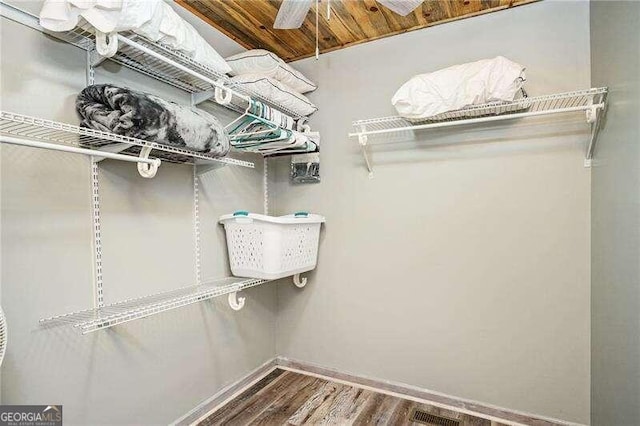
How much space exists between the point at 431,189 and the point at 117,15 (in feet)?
5.55

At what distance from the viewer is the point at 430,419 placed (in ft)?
5.86

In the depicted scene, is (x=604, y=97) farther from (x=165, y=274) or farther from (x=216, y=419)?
(x=216, y=419)

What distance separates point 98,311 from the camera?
131 cm

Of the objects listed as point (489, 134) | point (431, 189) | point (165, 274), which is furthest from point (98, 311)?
point (489, 134)

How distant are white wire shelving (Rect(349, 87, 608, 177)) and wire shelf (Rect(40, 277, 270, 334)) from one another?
3.98ft

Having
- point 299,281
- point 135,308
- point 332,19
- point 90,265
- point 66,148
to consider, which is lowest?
point 299,281

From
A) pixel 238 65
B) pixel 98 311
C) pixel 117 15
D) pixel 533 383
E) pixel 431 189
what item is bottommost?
pixel 533 383

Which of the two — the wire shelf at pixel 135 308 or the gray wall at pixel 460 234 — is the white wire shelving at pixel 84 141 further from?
the gray wall at pixel 460 234

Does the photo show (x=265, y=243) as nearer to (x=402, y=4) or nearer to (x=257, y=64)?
(x=257, y=64)

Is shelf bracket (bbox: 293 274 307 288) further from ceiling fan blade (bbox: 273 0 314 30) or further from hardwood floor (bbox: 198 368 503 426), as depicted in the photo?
ceiling fan blade (bbox: 273 0 314 30)

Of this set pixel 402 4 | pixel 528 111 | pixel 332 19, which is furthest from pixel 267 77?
pixel 528 111

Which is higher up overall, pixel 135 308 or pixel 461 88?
pixel 461 88

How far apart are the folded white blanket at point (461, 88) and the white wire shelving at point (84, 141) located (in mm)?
1083

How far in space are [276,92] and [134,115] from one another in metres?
0.96
